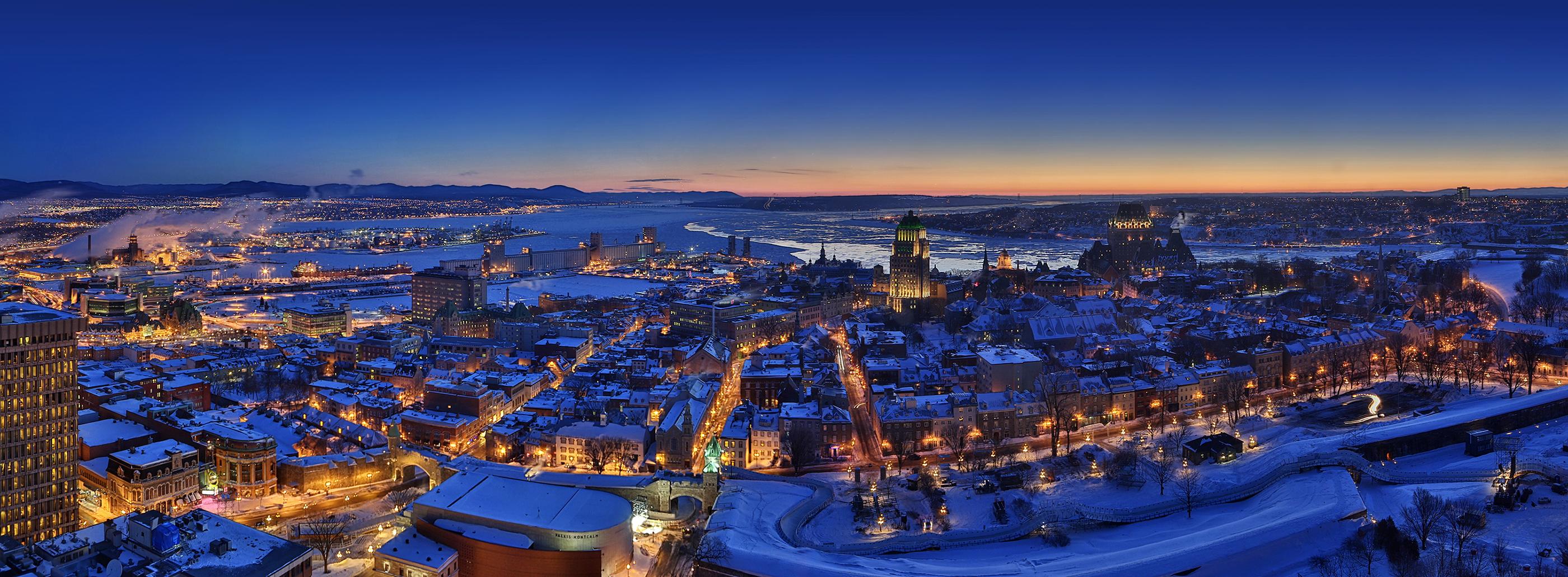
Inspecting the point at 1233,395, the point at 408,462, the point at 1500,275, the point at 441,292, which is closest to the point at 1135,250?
the point at 1500,275

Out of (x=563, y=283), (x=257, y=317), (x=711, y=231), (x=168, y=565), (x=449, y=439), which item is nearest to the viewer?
(x=168, y=565)

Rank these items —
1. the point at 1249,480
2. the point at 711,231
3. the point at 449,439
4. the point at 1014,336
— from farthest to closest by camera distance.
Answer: the point at 711,231 → the point at 1014,336 → the point at 449,439 → the point at 1249,480

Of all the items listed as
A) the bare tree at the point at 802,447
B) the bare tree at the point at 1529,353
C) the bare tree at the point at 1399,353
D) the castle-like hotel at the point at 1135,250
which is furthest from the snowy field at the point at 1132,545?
the castle-like hotel at the point at 1135,250

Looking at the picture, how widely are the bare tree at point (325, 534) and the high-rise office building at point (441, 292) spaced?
138 ft

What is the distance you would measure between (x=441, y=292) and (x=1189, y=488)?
2215 inches

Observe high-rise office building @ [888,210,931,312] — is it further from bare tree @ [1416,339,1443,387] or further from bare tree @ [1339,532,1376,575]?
bare tree @ [1339,532,1376,575]

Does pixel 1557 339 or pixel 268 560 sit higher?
pixel 1557 339

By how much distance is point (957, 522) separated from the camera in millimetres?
26656

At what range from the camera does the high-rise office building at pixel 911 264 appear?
6688 centimetres

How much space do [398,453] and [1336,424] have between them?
99.2ft

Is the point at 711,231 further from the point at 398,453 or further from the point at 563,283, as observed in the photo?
the point at 398,453

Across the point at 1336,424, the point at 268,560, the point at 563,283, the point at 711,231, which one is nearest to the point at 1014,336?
the point at 1336,424

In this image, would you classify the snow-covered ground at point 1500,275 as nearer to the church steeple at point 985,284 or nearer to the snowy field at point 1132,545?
the church steeple at point 985,284

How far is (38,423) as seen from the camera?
25.2 metres
